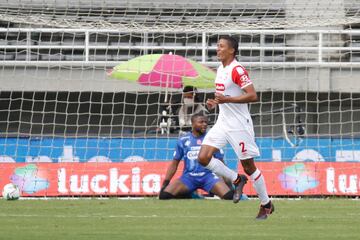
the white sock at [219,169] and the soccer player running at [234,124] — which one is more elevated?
the soccer player running at [234,124]

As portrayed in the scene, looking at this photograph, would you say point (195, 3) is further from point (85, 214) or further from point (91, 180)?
point (85, 214)

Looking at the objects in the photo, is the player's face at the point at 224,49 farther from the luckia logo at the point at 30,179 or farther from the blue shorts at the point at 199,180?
the luckia logo at the point at 30,179

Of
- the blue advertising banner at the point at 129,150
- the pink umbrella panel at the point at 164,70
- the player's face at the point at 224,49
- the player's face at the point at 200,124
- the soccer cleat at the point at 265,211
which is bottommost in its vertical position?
the soccer cleat at the point at 265,211

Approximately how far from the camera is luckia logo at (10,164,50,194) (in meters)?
18.0

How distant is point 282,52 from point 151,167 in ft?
23.4

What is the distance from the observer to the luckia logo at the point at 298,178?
59.1 ft

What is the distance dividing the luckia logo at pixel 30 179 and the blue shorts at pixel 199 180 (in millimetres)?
2624

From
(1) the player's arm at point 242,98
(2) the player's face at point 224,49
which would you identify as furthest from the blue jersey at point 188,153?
(1) the player's arm at point 242,98

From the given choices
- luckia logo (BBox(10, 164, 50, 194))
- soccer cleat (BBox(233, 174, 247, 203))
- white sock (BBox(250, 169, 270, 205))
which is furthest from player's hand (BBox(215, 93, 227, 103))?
luckia logo (BBox(10, 164, 50, 194))

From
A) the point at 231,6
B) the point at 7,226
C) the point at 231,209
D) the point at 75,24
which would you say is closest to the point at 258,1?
the point at 231,6

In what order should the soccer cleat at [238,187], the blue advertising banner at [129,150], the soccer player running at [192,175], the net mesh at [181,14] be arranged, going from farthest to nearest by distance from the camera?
the net mesh at [181,14] < the blue advertising banner at [129,150] < the soccer player running at [192,175] < the soccer cleat at [238,187]

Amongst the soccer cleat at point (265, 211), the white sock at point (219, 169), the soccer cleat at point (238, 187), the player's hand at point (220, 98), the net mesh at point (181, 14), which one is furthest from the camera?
the net mesh at point (181, 14)

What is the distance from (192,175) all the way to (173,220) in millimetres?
4914

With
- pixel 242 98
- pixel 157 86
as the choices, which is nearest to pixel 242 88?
pixel 242 98
